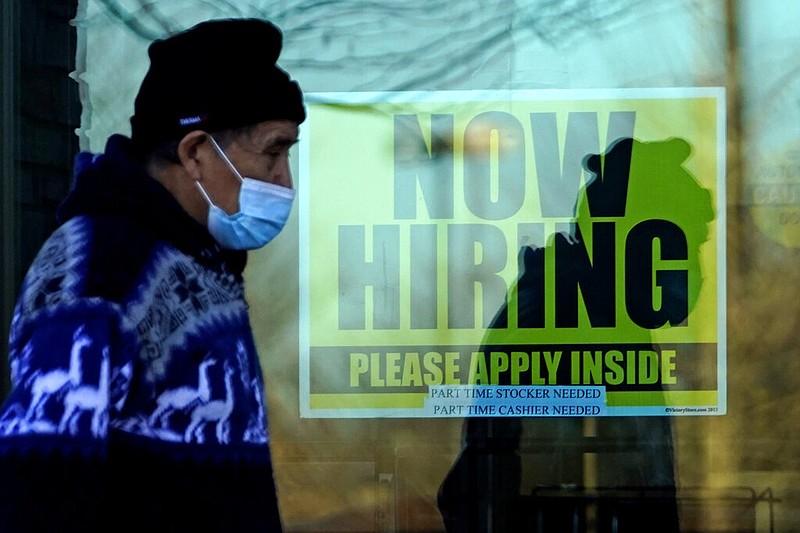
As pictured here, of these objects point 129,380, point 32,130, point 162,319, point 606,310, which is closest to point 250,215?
point 162,319

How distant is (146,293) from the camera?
1.81 meters

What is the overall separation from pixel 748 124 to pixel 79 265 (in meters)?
2.33

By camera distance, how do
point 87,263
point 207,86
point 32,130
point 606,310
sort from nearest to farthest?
1. point 87,263
2. point 207,86
3. point 606,310
4. point 32,130

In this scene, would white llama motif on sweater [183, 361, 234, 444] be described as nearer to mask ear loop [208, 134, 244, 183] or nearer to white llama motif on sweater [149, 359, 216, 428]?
white llama motif on sweater [149, 359, 216, 428]

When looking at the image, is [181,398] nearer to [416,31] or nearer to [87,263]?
[87,263]

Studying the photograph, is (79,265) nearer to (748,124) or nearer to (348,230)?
(348,230)

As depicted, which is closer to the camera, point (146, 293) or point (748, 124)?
point (146, 293)

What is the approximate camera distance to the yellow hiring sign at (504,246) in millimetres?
3418

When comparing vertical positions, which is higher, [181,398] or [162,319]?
[162,319]

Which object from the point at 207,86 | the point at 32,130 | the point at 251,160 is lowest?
the point at 251,160

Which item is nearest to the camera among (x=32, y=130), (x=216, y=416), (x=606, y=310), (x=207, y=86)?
(x=216, y=416)

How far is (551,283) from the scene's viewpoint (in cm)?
345

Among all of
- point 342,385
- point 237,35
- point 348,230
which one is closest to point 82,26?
point 348,230

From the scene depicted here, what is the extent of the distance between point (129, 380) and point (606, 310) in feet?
6.50
